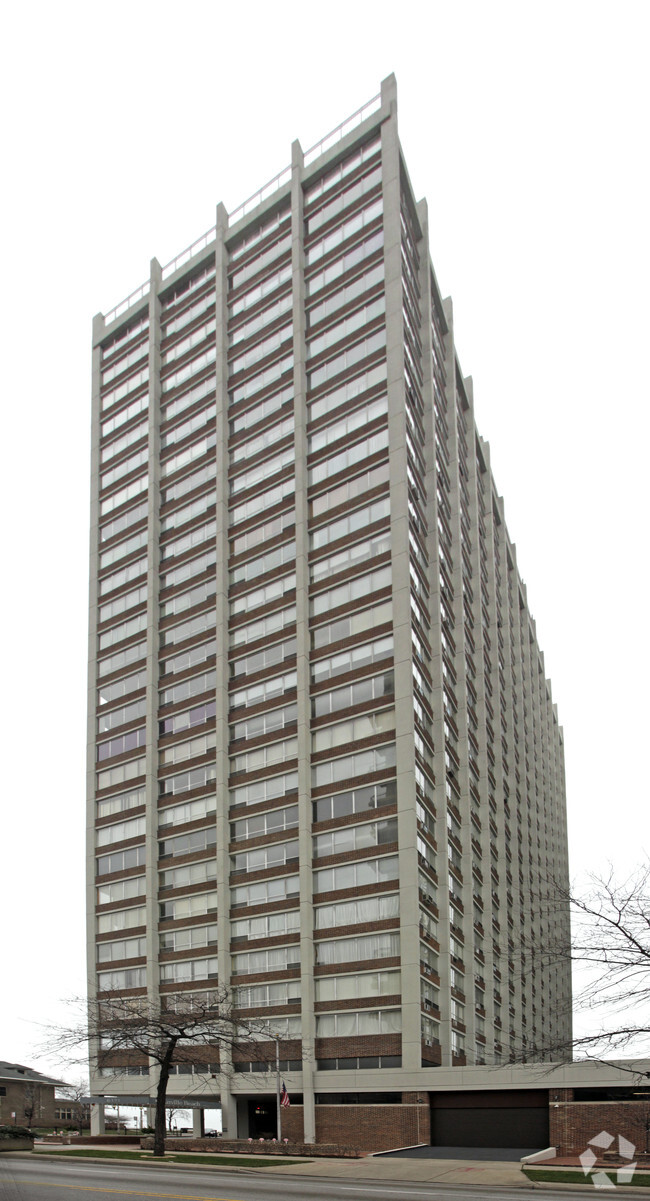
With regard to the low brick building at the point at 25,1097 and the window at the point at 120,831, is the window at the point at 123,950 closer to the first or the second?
the window at the point at 120,831

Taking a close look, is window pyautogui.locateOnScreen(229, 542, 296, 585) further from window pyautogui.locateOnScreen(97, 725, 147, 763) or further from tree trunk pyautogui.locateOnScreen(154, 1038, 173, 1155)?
tree trunk pyautogui.locateOnScreen(154, 1038, 173, 1155)

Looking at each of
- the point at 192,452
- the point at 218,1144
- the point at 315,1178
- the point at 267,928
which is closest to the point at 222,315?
the point at 192,452

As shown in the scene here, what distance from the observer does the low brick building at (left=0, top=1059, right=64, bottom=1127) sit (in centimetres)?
10550

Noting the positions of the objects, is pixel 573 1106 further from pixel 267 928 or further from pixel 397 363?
pixel 397 363

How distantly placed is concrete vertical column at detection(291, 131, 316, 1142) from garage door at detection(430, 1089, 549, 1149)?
8981 mm

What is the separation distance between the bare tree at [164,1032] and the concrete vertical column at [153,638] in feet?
7.94

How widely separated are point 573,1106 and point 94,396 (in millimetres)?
73092

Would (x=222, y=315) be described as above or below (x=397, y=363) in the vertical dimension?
above

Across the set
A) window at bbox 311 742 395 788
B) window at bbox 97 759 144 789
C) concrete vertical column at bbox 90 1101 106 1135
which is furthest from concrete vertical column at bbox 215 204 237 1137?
concrete vertical column at bbox 90 1101 106 1135

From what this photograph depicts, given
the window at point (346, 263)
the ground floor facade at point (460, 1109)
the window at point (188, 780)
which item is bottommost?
the ground floor facade at point (460, 1109)

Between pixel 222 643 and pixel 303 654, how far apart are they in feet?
30.4

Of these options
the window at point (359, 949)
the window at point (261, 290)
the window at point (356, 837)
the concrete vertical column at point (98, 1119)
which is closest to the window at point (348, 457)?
the window at point (261, 290)

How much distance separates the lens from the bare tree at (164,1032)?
49.0 m

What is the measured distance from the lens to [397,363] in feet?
219
